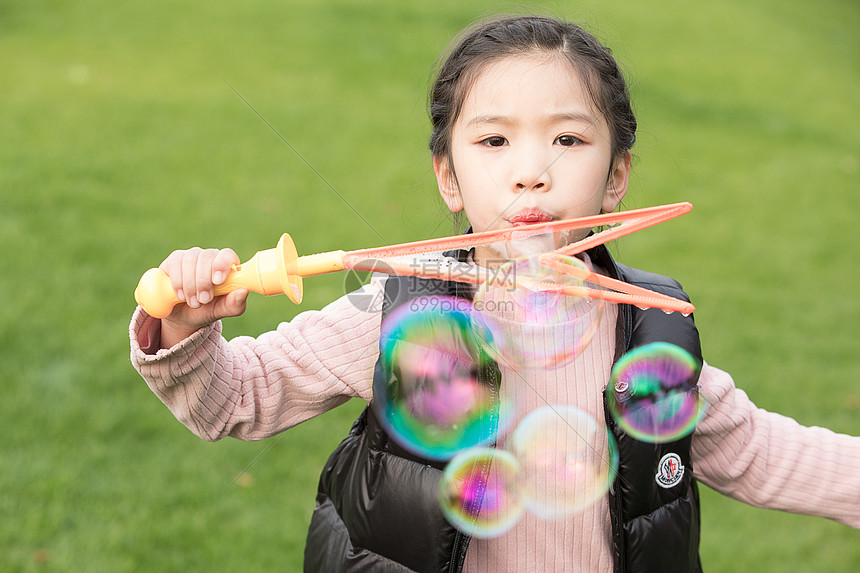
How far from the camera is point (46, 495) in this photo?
224 centimetres

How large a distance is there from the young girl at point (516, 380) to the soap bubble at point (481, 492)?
2 centimetres

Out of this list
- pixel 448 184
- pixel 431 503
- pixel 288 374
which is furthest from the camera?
pixel 448 184

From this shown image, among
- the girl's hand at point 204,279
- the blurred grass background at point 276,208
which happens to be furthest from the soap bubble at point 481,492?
the blurred grass background at point 276,208

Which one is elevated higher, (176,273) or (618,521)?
(176,273)

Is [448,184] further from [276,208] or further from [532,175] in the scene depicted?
[276,208]

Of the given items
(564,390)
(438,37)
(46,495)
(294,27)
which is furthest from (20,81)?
(564,390)

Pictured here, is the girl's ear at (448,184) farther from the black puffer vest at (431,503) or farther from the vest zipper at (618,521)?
the vest zipper at (618,521)

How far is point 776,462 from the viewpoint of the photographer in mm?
1362

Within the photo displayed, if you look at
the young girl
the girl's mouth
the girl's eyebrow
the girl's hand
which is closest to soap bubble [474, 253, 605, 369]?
the young girl

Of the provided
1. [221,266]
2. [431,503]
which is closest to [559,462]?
[431,503]

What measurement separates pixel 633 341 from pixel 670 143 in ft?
14.1

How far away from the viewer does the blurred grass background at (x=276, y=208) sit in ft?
7.63

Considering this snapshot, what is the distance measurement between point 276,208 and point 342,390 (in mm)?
2964

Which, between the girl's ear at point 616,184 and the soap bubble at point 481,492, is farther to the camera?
the girl's ear at point 616,184
